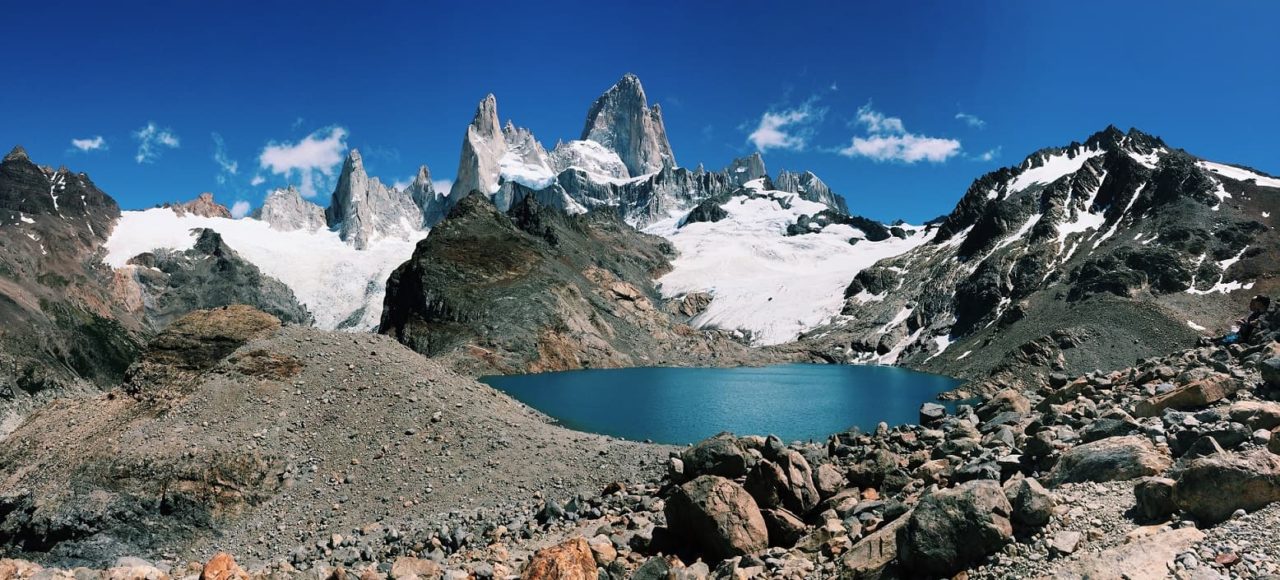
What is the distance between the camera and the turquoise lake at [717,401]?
4569 cm

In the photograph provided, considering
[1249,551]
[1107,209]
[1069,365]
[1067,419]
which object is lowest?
[1249,551]

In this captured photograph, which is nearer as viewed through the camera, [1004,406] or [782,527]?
[782,527]

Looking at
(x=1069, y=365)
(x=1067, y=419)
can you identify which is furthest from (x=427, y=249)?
(x=1067, y=419)

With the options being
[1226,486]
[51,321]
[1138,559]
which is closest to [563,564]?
[1138,559]

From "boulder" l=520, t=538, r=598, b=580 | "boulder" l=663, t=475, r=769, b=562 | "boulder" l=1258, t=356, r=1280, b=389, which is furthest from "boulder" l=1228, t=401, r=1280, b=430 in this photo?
"boulder" l=520, t=538, r=598, b=580

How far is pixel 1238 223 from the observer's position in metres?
101

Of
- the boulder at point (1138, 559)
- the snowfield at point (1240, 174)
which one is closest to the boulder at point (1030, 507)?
the boulder at point (1138, 559)

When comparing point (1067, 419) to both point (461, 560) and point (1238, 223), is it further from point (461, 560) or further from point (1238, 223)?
point (1238, 223)

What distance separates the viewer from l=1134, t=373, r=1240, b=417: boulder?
15.6 metres

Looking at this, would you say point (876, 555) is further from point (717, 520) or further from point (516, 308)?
point (516, 308)

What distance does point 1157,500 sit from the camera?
9711mm

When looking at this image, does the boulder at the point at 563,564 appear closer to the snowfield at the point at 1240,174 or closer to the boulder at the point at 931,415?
the boulder at the point at 931,415

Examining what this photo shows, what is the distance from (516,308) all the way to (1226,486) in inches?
4220

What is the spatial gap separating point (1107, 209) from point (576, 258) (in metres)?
107
